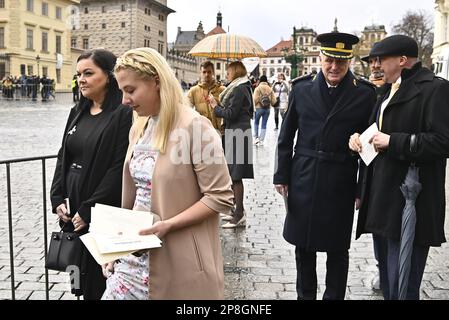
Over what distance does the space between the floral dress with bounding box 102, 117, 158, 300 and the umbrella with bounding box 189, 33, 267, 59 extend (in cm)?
531

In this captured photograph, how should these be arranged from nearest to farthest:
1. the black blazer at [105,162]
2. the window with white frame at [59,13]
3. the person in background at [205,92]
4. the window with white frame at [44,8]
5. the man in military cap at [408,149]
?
1. the black blazer at [105,162]
2. the man in military cap at [408,149]
3. the person in background at [205,92]
4. the window with white frame at [44,8]
5. the window with white frame at [59,13]

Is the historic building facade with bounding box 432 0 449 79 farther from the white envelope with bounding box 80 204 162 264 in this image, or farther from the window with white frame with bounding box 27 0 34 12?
the white envelope with bounding box 80 204 162 264

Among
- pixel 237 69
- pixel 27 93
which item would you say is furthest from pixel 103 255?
pixel 27 93

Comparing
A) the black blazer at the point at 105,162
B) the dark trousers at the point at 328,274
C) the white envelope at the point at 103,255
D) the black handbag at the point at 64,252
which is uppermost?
the black blazer at the point at 105,162

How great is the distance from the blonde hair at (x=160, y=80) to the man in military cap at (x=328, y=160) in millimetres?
1543

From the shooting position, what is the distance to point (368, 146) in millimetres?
3395

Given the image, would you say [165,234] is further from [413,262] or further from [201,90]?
[201,90]

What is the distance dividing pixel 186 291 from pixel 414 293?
172 cm

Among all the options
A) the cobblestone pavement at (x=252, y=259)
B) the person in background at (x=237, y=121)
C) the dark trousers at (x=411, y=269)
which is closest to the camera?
the dark trousers at (x=411, y=269)

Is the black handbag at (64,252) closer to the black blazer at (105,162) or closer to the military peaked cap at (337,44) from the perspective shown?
the black blazer at (105,162)

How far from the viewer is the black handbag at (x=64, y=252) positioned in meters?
3.21

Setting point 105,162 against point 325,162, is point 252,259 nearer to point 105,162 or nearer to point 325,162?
point 325,162

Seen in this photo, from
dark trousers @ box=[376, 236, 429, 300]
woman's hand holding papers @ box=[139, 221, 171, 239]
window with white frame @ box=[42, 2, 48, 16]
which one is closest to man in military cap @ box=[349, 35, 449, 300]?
dark trousers @ box=[376, 236, 429, 300]

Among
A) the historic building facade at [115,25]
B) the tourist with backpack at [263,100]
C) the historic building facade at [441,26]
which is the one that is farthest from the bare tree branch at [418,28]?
the tourist with backpack at [263,100]
